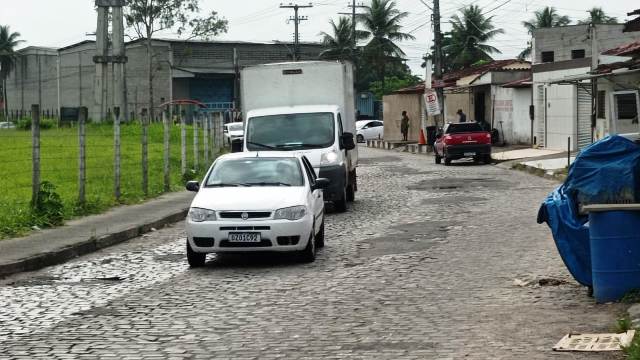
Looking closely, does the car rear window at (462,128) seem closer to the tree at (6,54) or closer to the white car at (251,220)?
the white car at (251,220)

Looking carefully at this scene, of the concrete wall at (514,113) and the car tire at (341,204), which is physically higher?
the concrete wall at (514,113)

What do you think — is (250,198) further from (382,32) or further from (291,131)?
(382,32)

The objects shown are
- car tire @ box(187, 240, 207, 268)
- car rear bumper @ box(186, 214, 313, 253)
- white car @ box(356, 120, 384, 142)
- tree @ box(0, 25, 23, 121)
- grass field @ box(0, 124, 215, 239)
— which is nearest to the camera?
car rear bumper @ box(186, 214, 313, 253)

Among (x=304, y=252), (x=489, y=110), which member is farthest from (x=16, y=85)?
(x=304, y=252)

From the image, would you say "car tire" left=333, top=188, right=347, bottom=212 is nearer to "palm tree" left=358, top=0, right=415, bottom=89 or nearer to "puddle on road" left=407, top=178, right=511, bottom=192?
"puddle on road" left=407, top=178, right=511, bottom=192

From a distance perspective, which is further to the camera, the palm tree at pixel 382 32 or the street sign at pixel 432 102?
the palm tree at pixel 382 32

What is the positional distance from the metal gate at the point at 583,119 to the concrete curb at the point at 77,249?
23825 millimetres

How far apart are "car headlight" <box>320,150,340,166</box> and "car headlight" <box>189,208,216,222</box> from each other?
7.33 metres

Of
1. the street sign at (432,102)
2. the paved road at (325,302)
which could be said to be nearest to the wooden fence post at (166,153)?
the paved road at (325,302)

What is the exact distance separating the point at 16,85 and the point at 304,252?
3828 inches

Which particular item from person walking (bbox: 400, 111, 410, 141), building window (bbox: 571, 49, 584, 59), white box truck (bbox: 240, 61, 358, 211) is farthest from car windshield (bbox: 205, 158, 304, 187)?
person walking (bbox: 400, 111, 410, 141)

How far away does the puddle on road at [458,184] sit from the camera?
26.3m

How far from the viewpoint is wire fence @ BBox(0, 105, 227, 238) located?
17.8 m

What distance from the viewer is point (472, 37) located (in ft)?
256
